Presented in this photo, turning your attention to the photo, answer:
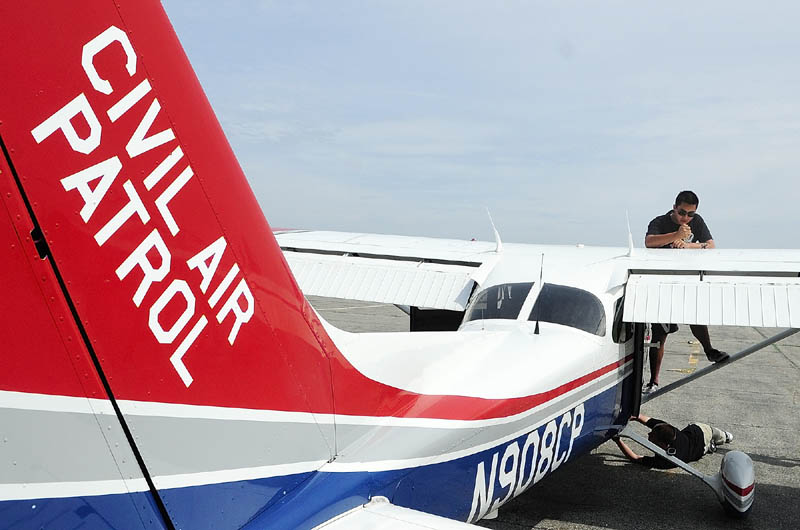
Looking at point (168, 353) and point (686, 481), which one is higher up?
point (168, 353)

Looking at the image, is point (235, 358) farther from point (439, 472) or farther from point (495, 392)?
point (495, 392)

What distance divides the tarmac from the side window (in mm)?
1488

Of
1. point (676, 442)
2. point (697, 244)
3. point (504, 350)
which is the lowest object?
point (676, 442)

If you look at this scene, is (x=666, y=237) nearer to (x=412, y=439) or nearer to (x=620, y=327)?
(x=620, y=327)

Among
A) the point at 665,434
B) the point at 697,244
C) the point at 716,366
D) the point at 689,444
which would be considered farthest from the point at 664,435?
the point at 697,244

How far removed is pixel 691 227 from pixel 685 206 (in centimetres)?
63

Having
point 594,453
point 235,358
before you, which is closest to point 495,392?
point 235,358

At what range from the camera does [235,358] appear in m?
2.56

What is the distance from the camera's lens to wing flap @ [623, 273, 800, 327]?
5.85m

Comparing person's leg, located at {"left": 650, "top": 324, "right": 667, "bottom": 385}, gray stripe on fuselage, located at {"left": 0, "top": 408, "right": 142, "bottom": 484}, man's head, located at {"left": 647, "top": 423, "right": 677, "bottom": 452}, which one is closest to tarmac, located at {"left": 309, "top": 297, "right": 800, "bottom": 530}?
man's head, located at {"left": 647, "top": 423, "right": 677, "bottom": 452}

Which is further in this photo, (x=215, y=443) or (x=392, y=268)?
(x=392, y=268)

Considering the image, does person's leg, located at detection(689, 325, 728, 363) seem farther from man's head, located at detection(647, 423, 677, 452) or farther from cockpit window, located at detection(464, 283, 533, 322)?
cockpit window, located at detection(464, 283, 533, 322)

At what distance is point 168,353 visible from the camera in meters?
2.32

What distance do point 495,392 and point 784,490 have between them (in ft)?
13.8
